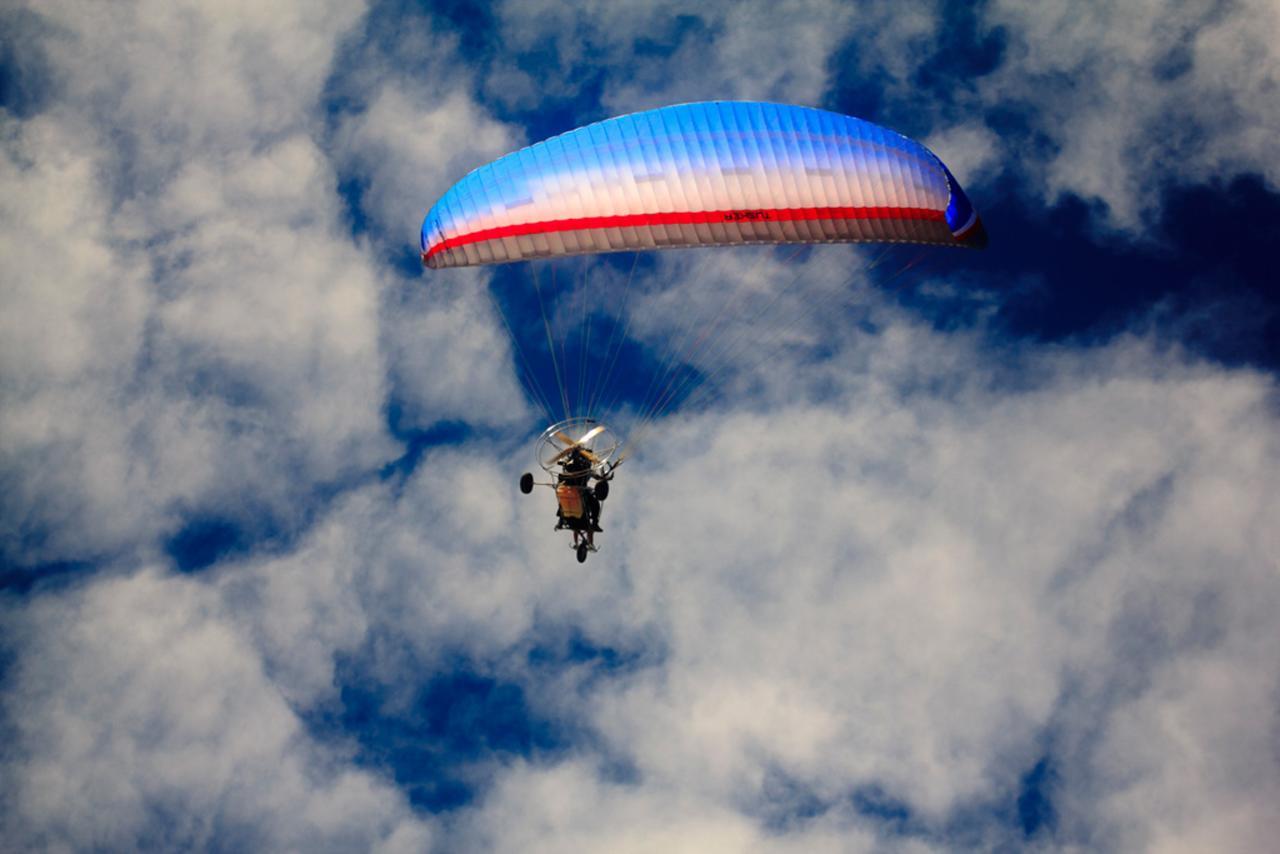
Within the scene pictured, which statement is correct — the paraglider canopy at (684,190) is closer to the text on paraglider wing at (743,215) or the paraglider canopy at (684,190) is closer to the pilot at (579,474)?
the text on paraglider wing at (743,215)

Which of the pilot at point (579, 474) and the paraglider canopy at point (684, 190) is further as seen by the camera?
the pilot at point (579, 474)

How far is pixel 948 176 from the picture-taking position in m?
33.3

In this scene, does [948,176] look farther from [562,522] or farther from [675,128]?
[562,522]

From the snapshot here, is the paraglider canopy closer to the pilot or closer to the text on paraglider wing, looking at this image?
the text on paraglider wing

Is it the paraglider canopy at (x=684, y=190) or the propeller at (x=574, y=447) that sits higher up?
the paraglider canopy at (x=684, y=190)

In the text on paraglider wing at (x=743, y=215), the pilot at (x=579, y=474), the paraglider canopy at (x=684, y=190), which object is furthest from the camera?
the pilot at (x=579, y=474)

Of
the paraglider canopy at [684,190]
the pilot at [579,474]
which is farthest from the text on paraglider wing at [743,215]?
the pilot at [579,474]

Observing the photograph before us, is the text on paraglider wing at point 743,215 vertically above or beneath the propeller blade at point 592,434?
above

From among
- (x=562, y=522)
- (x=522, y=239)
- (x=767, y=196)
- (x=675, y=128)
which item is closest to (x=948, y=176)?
(x=767, y=196)

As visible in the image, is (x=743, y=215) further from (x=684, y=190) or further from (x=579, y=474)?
(x=579, y=474)

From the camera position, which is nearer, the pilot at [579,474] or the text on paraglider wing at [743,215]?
the text on paraglider wing at [743,215]

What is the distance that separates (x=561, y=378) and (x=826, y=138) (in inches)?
352

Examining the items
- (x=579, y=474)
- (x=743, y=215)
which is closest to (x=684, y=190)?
(x=743, y=215)

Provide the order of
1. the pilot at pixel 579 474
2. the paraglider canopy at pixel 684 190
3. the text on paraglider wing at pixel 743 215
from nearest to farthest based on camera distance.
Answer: the paraglider canopy at pixel 684 190 → the text on paraglider wing at pixel 743 215 → the pilot at pixel 579 474
